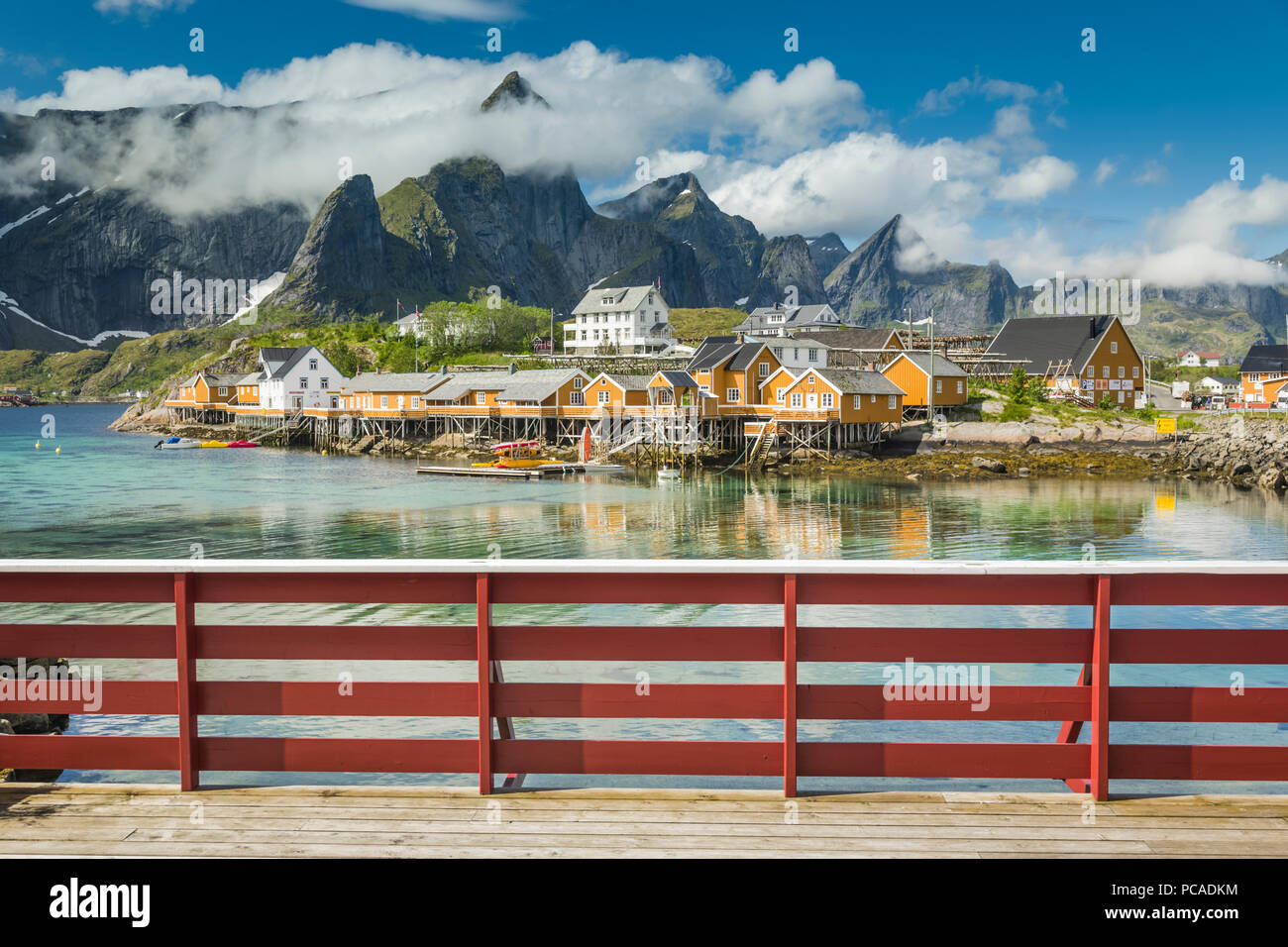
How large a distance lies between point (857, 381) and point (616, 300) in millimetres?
74054

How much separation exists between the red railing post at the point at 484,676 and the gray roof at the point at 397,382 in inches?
3580

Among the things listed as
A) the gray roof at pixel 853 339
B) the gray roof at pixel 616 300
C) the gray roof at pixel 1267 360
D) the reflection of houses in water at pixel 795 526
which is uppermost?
the gray roof at pixel 616 300

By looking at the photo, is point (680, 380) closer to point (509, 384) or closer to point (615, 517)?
point (509, 384)

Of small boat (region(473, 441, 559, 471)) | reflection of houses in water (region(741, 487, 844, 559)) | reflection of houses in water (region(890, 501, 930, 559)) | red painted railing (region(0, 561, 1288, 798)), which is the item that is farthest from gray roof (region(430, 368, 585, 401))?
red painted railing (region(0, 561, 1288, 798))

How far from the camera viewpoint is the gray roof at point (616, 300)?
136875 millimetres

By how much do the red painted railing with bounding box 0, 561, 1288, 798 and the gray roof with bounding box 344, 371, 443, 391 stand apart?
297ft

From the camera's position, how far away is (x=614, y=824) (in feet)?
14.9

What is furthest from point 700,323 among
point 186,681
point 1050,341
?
point 186,681

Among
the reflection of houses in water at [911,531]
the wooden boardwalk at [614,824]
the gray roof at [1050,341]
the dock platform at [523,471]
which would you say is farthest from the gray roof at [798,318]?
the wooden boardwalk at [614,824]

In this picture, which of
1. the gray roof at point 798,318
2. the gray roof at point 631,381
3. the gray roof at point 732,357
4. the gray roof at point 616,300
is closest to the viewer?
the gray roof at point 732,357

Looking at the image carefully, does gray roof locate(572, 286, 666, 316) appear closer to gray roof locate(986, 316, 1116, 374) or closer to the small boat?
gray roof locate(986, 316, 1116, 374)

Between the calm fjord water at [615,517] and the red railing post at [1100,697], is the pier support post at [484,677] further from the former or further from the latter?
the calm fjord water at [615,517]

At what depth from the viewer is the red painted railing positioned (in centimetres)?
485
